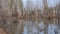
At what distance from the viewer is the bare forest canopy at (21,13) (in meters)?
2.87

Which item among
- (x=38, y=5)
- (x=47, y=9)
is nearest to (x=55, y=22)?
(x=47, y=9)

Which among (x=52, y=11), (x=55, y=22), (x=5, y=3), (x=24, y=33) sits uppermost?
(x=5, y=3)

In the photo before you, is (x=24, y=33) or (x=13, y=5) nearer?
(x=24, y=33)

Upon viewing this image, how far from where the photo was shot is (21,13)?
2965mm

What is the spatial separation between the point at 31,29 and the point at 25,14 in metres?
0.34

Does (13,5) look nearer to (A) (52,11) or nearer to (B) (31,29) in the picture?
(B) (31,29)

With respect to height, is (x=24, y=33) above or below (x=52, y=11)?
below

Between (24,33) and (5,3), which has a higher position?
(5,3)

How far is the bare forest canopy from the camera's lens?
2.87 metres

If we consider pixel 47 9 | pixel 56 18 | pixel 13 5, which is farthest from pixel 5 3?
pixel 56 18

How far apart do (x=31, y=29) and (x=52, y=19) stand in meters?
0.46

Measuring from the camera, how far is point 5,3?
296 centimetres

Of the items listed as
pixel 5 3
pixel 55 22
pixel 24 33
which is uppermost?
pixel 5 3

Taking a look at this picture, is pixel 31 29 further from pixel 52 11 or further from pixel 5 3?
pixel 5 3
